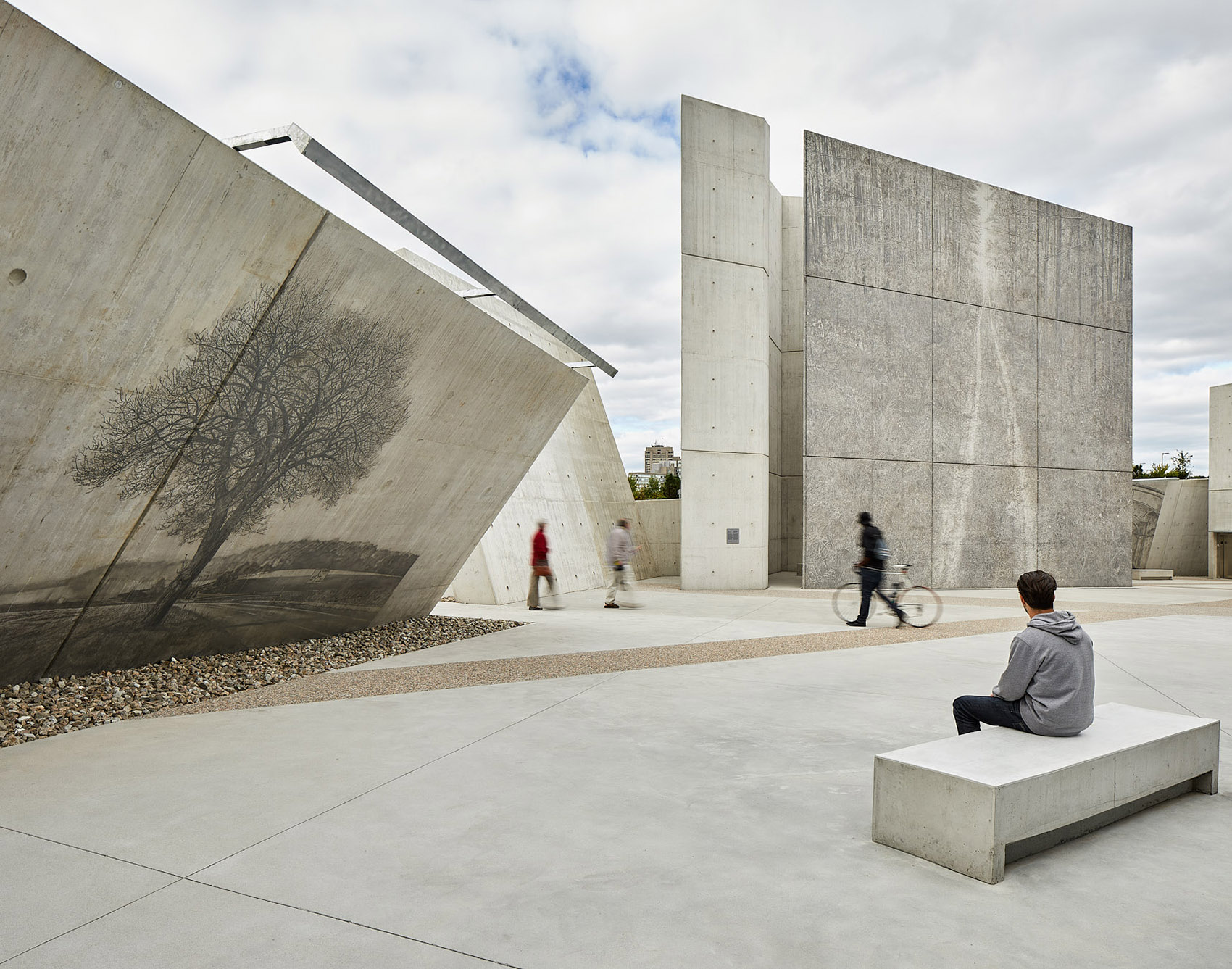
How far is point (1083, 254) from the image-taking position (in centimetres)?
2141

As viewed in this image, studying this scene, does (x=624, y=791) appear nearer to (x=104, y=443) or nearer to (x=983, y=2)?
(x=104, y=443)

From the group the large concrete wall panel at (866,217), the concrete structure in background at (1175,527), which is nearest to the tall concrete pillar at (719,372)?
the large concrete wall panel at (866,217)

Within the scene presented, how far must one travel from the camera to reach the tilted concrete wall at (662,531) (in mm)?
23688

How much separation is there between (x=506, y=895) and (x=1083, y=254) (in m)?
23.3

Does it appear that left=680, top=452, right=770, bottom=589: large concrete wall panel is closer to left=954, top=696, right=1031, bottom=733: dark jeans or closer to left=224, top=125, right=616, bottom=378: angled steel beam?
left=224, top=125, right=616, bottom=378: angled steel beam

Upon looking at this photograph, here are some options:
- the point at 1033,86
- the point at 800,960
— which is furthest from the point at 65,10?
the point at 1033,86

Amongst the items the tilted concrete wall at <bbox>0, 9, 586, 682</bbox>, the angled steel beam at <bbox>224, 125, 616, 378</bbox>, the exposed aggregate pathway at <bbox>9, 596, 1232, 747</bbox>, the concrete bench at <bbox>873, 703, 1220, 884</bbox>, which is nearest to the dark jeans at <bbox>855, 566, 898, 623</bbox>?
the exposed aggregate pathway at <bbox>9, 596, 1232, 747</bbox>

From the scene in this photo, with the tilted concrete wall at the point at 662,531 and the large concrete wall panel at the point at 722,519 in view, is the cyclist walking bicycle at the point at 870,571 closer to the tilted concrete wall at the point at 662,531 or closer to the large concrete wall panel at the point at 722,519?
the large concrete wall panel at the point at 722,519

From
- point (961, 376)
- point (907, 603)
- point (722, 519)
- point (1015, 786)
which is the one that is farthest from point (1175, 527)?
point (1015, 786)

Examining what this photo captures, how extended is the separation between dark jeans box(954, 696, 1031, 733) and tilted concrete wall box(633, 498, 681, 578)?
1895 centimetres

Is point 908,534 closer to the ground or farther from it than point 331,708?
farther from it

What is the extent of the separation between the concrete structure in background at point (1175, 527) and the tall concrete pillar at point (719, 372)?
19.6m

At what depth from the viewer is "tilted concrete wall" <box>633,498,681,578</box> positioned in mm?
23688

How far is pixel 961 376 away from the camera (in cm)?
2006
